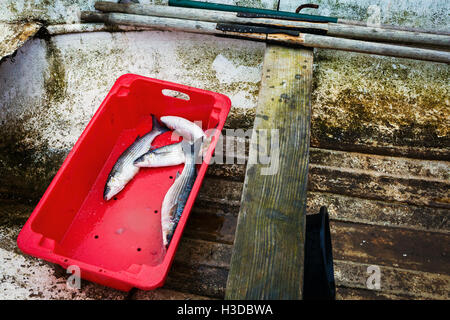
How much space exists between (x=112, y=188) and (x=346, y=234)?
1811 mm

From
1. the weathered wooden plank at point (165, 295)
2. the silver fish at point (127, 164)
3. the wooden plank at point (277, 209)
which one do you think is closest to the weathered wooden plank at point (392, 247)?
the wooden plank at point (277, 209)

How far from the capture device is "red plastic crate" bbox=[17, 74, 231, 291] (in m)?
2.11

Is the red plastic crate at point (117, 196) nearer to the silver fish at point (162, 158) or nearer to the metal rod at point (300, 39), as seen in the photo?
the silver fish at point (162, 158)

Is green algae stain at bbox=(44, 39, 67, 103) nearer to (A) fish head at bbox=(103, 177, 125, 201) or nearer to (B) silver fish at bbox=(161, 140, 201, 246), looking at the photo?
(A) fish head at bbox=(103, 177, 125, 201)

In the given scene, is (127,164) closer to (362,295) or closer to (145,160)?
(145,160)

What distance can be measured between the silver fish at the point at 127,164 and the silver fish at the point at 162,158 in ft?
0.24

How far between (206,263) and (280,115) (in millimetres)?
1101

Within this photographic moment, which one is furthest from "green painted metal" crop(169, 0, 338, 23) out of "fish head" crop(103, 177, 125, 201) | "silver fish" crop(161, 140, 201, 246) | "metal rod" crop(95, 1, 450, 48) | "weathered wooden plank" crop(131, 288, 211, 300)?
"weathered wooden plank" crop(131, 288, 211, 300)

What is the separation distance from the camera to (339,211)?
2334 millimetres

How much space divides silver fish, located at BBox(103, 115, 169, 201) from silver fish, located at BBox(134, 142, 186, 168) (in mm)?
72

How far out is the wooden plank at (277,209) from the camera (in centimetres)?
149

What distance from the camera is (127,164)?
264cm

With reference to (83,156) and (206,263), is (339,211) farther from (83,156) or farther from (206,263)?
(83,156)

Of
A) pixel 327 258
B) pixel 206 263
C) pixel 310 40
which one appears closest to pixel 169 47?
pixel 310 40
